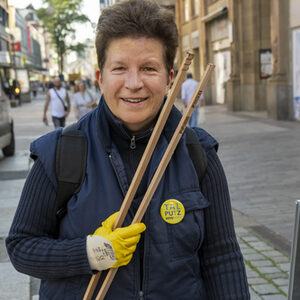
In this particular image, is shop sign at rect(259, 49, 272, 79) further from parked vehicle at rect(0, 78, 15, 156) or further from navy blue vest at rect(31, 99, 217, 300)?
navy blue vest at rect(31, 99, 217, 300)

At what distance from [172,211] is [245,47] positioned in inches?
794

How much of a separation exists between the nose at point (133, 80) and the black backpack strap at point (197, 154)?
0.25 meters

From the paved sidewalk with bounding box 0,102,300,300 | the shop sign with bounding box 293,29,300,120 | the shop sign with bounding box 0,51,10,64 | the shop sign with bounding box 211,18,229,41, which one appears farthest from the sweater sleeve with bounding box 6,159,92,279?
the shop sign with bounding box 0,51,10,64

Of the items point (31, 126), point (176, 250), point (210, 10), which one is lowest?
point (31, 126)

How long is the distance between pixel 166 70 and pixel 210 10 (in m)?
25.8

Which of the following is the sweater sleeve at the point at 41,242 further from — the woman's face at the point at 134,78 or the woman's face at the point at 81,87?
the woman's face at the point at 81,87

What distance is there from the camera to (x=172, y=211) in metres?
1.65

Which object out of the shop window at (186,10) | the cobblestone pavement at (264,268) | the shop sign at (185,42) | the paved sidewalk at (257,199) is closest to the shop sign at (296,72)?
the paved sidewalk at (257,199)

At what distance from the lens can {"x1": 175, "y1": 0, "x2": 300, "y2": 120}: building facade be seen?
15906 millimetres

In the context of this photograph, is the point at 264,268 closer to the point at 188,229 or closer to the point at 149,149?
the point at 188,229

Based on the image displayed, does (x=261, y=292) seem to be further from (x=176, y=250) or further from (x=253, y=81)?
(x=253, y=81)

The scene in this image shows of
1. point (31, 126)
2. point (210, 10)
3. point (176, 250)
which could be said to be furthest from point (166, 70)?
point (210, 10)

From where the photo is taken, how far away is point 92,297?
1.66 metres

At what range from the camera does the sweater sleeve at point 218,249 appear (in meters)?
1.78
